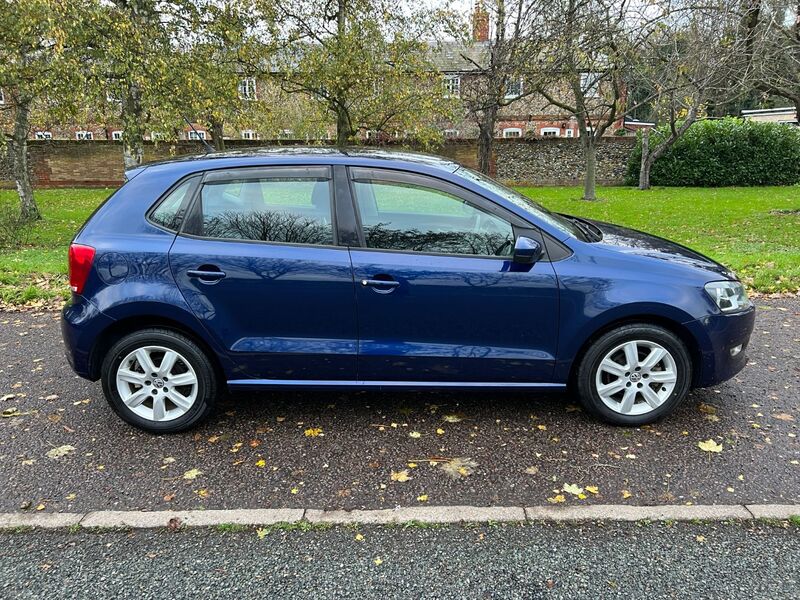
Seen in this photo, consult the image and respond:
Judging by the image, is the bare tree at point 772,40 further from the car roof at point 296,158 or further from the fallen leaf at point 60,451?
the fallen leaf at point 60,451

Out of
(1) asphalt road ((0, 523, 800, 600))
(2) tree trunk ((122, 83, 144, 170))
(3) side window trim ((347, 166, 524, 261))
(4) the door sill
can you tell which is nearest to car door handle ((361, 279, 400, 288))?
(3) side window trim ((347, 166, 524, 261))

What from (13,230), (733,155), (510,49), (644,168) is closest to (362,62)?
(510,49)

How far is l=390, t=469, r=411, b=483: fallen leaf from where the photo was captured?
3.05m

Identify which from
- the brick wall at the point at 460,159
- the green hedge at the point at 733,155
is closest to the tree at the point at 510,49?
the brick wall at the point at 460,159

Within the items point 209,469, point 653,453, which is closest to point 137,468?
point 209,469

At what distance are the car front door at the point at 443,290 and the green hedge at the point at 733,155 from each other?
74.6ft

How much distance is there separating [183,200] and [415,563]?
250 centimetres

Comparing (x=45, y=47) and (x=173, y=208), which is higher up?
(x=45, y=47)

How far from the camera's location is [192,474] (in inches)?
123

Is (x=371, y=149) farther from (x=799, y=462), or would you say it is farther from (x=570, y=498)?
(x=799, y=462)

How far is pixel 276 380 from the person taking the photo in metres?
3.51

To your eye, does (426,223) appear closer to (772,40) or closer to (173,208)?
(173,208)

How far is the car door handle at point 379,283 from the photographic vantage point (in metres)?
3.30

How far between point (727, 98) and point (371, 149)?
14.6 m
